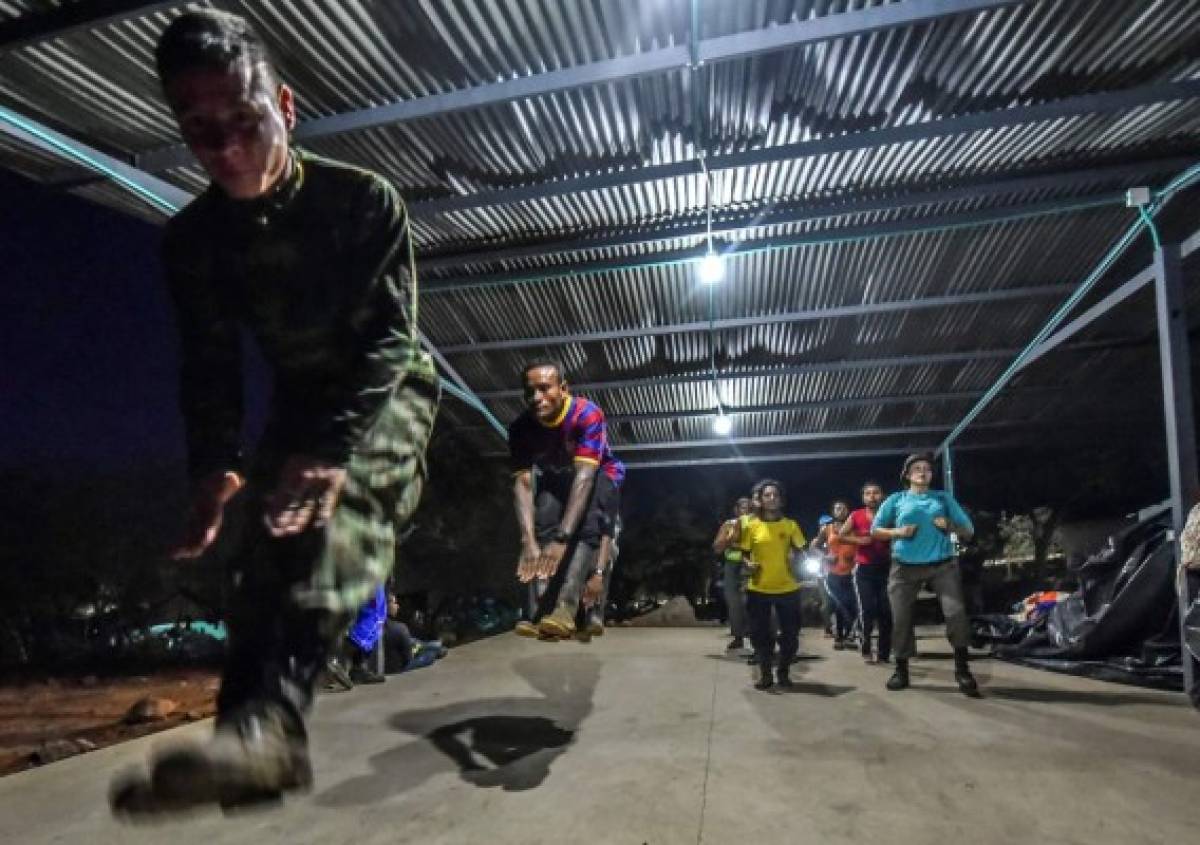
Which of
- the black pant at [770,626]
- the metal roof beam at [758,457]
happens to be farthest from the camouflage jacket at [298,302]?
the metal roof beam at [758,457]

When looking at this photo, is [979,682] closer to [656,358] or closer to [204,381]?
[656,358]

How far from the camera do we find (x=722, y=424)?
413 inches

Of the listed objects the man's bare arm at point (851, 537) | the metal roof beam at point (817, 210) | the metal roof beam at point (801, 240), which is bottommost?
the man's bare arm at point (851, 537)

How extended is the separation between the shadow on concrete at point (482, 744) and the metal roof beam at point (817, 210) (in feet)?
13.1

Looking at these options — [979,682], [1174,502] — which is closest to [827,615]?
[979,682]

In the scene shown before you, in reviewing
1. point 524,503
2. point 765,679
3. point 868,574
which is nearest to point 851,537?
point 868,574

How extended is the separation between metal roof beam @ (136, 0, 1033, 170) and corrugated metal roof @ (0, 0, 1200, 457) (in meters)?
0.08

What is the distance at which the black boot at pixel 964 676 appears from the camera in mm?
5466

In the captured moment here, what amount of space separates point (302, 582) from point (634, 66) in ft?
13.4

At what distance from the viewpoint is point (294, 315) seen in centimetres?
176

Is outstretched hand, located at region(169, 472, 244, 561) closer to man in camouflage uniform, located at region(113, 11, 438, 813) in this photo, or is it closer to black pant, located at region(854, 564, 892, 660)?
man in camouflage uniform, located at region(113, 11, 438, 813)

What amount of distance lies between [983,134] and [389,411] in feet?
18.0

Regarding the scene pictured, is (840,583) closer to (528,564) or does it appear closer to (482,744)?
(482,744)

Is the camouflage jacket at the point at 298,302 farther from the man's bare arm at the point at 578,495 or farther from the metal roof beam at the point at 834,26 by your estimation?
the metal roof beam at the point at 834,26
